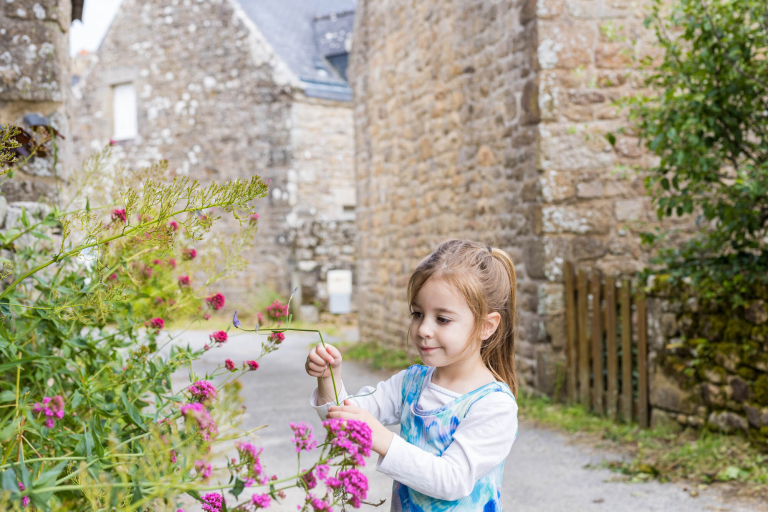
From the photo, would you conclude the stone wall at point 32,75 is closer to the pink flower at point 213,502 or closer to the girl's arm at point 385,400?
the girl's arm at point 385,400

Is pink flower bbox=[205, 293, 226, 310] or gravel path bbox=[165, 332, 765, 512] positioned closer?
pink flower bbox=[205, 293, 226, 310]

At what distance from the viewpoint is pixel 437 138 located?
6.79 metres

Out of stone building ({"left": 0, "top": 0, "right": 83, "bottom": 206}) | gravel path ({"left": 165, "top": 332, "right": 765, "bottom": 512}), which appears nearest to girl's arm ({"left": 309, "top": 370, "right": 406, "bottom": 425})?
gravel path ({"left": 165, "top": 332, "right": 765, "bottom": 512})

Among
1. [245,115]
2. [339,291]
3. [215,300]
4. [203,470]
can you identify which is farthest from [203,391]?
[245,115]

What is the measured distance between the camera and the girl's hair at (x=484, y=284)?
171 cm

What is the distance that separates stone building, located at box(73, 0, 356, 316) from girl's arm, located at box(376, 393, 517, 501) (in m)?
9.67

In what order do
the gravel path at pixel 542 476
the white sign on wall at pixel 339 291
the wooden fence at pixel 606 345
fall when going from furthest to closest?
the white sign on wall at pixel 339 291
the wooden fence at pixel 606 345
the gravel path at pixel 542 476

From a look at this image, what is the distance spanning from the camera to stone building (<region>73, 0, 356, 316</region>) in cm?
1184

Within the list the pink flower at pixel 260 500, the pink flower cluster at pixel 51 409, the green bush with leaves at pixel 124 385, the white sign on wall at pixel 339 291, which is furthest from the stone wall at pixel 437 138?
the pink flower at pixel 260 500

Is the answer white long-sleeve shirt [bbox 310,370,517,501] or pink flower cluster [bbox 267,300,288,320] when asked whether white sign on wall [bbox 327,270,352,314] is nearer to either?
pink flower cluster [bbox 267,300,288,320]

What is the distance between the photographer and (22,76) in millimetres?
3354

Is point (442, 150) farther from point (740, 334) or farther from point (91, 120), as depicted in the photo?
point (91, 120)

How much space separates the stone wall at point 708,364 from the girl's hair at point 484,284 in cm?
239

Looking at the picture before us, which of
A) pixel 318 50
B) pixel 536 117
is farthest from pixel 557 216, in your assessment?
pixel 318 50
